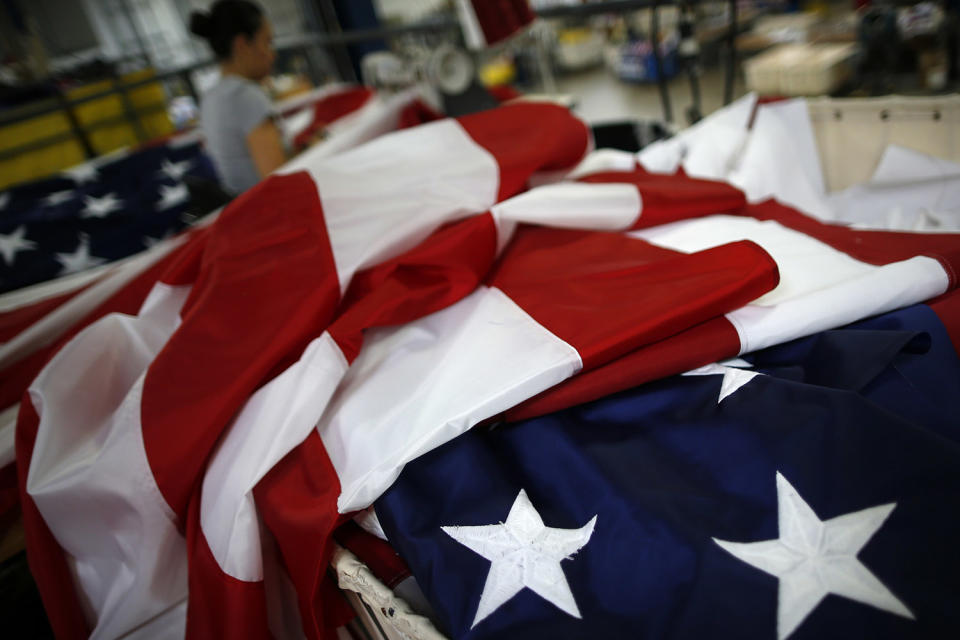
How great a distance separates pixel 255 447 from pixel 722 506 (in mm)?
656

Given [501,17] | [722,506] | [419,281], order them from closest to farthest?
1. [722,506]
2. [419,281]
3. [501,17]

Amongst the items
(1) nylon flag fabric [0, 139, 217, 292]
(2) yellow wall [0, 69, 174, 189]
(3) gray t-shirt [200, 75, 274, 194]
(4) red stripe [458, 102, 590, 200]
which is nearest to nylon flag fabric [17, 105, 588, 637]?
(4) red stripe [458, 102, 590, 200]

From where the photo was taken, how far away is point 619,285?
0.93 metres

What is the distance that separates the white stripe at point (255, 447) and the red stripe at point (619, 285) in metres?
0.35

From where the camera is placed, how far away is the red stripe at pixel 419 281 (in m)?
0.93

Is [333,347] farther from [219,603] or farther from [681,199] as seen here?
[681,199]

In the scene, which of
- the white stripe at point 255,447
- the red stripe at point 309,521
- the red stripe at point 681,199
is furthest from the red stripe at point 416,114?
the red stripe at point 309,521

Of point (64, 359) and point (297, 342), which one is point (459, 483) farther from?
point (64, 359)

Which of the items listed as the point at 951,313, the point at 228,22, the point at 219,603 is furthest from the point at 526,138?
the point at 228,22

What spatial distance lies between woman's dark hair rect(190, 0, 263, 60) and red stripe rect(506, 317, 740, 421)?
1.89 meters

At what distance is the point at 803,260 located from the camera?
0.94 m

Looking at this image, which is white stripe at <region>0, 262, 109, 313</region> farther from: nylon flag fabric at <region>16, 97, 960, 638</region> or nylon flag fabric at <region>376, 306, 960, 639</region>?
nylon flag fabric at <region>376, 306, 960, 639</region>

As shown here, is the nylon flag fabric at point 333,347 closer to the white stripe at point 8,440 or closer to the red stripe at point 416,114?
the white stripe at point 8,440

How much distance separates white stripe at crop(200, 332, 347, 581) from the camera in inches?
32.7
